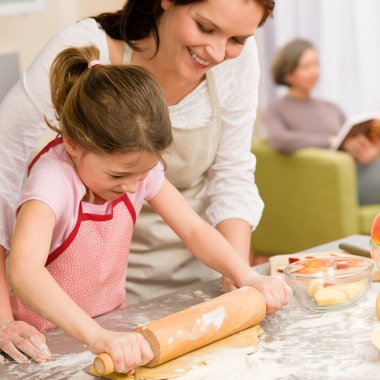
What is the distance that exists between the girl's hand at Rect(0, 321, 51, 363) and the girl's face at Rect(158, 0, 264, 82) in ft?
1.80

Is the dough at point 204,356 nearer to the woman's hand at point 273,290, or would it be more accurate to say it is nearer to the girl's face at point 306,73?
the woman's hand at point 273,290

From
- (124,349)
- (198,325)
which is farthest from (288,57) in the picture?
(124,349)

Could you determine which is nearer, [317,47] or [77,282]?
[77,282]

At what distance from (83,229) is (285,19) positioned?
3.60 m

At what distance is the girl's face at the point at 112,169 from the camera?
57.2 inches

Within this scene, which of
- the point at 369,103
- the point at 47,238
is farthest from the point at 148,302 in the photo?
the point at 369,103

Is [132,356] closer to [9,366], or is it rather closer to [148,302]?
[9,366]

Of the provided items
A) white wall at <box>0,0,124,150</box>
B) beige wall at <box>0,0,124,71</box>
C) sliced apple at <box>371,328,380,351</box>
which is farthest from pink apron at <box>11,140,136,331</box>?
beige wall at <box>0,0,124,71</box>

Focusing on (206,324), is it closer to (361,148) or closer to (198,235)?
(198,235)

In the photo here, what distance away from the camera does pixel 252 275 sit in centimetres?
162

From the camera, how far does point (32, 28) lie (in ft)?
12.9

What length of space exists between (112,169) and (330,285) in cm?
44

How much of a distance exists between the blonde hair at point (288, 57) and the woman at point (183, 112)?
2.63 metres

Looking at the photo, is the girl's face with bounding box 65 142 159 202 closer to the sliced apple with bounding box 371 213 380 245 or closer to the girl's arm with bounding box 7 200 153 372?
the girl's arm with bounding box 7 200 153 372
